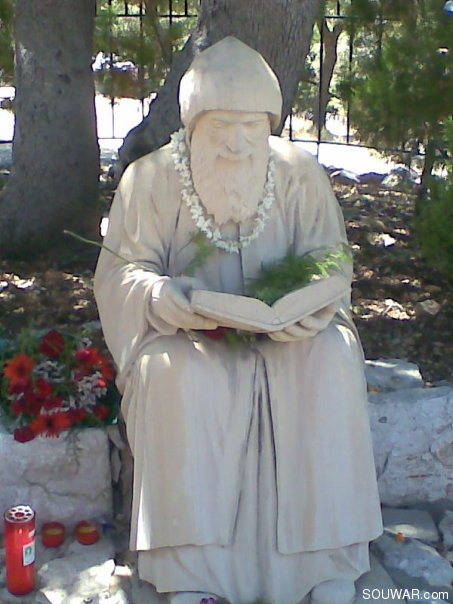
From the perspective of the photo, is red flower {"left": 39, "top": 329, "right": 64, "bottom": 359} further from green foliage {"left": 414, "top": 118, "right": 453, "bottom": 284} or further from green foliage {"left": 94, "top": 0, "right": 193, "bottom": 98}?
green foliage {"left": 94, "top": 0, "right": 193, "bottom": 98}

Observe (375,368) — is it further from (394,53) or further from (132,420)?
(394,53)

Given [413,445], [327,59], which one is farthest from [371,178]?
[413,445]

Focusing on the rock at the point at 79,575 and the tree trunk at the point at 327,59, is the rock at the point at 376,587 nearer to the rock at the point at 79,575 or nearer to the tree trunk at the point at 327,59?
the rock at the point at 79,575

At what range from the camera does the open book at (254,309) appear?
9.93 feet

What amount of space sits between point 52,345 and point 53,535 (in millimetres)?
716


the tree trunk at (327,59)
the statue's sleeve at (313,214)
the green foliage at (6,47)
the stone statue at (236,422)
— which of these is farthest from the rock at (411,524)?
the tree trunk at (327,59)

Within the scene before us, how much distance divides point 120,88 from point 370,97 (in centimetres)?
285

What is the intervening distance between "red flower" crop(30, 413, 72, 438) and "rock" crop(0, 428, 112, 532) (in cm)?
4

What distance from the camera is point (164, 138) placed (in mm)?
5656

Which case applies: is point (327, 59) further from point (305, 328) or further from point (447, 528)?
point (305, 328)

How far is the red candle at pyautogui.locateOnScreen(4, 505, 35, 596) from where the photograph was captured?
10.6ft

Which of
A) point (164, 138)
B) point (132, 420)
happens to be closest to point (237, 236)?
point (132, 420)

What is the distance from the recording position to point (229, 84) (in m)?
3.11

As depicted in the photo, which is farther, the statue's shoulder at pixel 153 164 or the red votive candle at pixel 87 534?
the red votive candle at pixel 87 534
